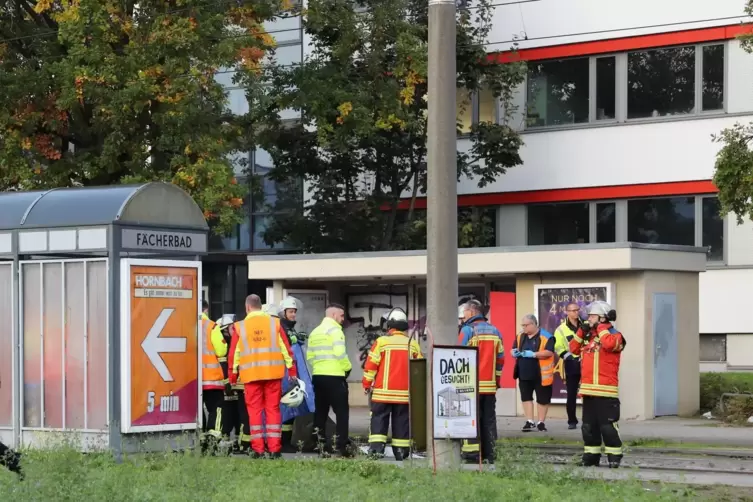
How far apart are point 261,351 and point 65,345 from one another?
227 centimetres

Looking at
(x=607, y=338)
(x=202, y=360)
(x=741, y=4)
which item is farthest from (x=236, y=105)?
(x=607, y=338)

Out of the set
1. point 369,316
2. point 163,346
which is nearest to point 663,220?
point 369,316

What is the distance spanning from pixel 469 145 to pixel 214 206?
9.34 meters

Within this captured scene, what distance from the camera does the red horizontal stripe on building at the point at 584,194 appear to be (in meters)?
30.4

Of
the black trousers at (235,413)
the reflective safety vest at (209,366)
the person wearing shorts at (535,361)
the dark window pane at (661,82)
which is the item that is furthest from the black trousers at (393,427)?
Answer: the dark window pane at (661,82)

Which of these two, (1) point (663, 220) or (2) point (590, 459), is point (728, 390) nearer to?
(1) point (663, 220)

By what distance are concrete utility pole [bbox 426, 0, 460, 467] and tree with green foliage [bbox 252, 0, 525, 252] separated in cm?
1420

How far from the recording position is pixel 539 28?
32125mm

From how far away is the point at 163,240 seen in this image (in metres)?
15.8

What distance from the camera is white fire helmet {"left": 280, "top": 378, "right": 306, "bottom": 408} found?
16.0 meters

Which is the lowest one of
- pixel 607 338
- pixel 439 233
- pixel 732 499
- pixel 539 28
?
pixel 732 499

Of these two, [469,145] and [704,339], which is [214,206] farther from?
[704,339]

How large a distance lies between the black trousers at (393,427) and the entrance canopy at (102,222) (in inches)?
113

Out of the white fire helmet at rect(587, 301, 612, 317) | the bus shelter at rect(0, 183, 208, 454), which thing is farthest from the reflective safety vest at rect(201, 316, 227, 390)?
the white fire helmet at rect(587, 301, 612, 317)
